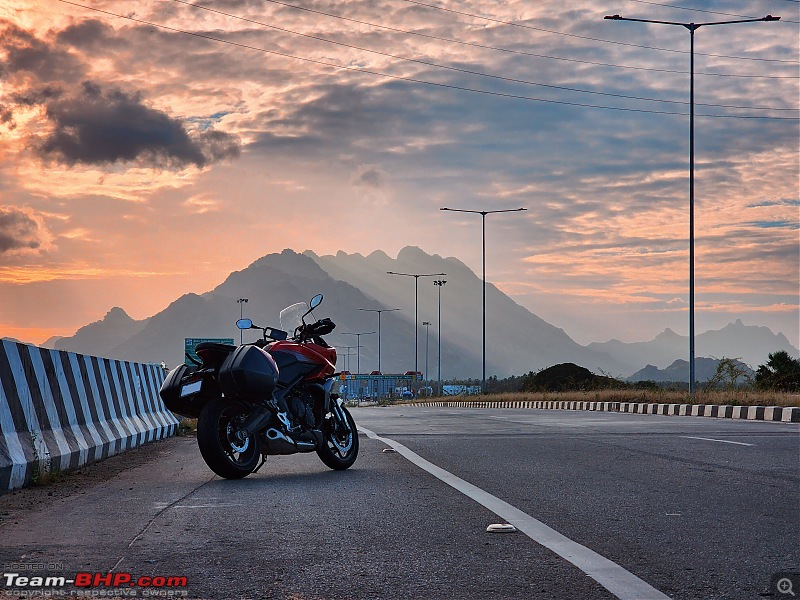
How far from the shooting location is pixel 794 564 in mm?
5586

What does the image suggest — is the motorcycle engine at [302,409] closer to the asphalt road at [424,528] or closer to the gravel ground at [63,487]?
the asphalt road at [424,528]

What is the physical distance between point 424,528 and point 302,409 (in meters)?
4.13

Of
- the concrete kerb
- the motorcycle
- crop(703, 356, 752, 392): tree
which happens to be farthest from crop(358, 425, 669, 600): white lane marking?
crop(703, 356, 752, 392): tree

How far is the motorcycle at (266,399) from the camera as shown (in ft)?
31.9

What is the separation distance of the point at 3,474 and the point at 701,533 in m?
5.39

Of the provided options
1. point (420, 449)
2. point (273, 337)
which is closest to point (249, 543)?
point (273, 337)

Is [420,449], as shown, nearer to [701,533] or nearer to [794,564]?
[701,533]

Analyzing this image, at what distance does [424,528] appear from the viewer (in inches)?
265

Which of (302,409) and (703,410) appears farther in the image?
(703,410)

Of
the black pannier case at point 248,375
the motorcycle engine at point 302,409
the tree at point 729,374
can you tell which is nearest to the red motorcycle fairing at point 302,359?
the motorcycle engine at point 302,409

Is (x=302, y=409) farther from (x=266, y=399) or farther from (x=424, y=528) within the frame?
(x=424, y=528)

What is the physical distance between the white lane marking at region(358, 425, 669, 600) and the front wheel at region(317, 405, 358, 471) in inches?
65.7

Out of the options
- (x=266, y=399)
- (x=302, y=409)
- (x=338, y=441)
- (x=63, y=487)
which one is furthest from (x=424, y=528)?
(x=338, y=441)

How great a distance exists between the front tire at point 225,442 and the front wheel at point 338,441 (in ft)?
2.49
